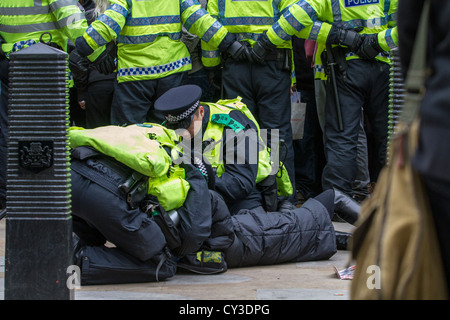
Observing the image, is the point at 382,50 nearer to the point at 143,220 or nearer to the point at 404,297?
the point at 143,220

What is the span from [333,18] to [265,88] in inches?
31.1

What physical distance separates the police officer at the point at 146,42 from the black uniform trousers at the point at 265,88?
0.70ft

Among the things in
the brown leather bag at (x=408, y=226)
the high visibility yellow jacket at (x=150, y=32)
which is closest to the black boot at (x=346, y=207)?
the high visibility yellow jacket at (x=150, y=32)

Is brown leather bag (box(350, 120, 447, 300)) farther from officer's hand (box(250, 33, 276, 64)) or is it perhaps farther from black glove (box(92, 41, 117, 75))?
black glove (box(92, 41, 117, 75))

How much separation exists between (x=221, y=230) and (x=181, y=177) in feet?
1.36

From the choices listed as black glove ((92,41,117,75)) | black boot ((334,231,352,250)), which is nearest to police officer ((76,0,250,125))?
black glove ((92,41,117,75))

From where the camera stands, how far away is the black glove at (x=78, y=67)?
629 centimetres

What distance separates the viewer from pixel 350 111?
242 inches

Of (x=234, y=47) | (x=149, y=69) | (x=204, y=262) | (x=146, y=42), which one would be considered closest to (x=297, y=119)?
(x=234, y=47)

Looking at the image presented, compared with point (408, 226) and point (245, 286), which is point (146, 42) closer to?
point (245, 286)

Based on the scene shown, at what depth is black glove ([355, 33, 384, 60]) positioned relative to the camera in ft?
19.4
